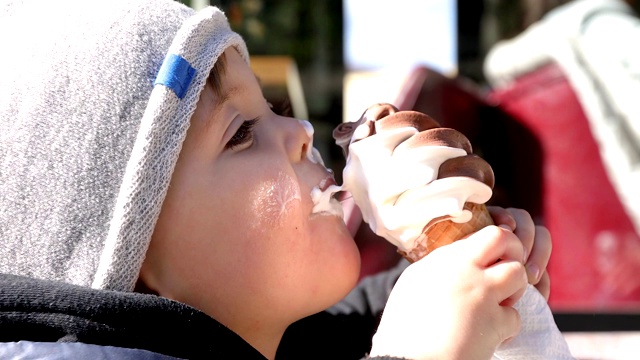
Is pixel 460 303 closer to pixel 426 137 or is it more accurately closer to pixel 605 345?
pixel 426 137

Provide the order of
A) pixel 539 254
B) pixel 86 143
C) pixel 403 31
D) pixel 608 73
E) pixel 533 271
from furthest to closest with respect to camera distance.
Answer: pixel 403 31, pixel 608 73, pixel 539 254, pixel 533 271, pixel 86 143

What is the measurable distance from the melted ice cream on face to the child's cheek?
0.11 metres

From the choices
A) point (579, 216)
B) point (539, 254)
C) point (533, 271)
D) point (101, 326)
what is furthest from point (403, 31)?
point (101, 326)

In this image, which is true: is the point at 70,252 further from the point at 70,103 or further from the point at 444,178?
the point at 444,178

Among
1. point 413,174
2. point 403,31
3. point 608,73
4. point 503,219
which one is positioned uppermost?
point 413,174

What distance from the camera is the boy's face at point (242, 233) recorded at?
4.11ft

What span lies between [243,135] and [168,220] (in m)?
0.19

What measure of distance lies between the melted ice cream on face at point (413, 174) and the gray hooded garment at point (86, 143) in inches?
11.4

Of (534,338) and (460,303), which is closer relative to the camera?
(460,303)

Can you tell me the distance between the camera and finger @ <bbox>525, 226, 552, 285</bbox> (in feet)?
4.37

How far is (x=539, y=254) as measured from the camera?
142 centimetres

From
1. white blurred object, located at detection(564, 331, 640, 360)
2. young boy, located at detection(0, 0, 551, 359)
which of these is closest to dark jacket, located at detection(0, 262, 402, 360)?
young boy, located at detection(0, 0, 551, 359)

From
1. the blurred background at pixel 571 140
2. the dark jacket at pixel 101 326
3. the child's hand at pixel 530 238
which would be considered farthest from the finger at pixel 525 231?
the blurred background at pixel 571 140

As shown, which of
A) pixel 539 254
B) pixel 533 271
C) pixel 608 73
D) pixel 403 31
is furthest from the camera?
pixel 403 31
